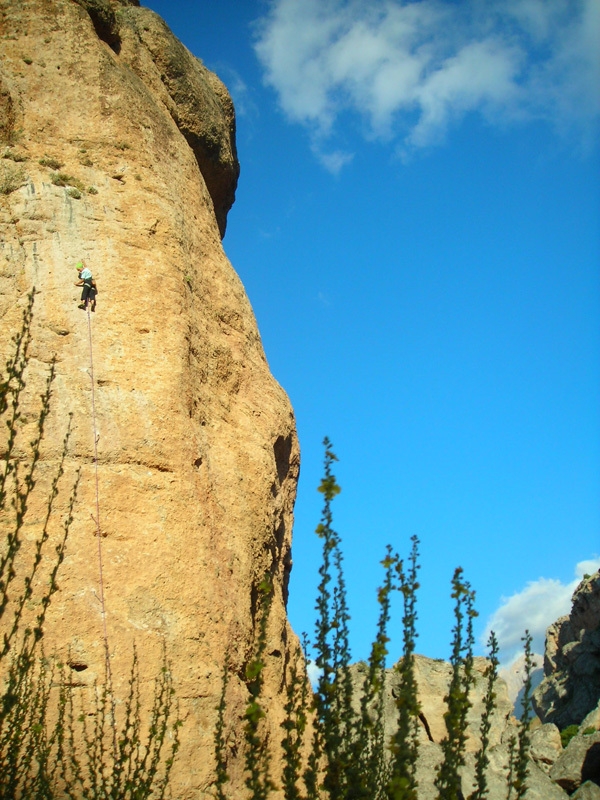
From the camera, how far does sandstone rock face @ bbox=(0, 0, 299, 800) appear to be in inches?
246

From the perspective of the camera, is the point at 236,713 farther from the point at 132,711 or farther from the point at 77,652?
the point at 77,652

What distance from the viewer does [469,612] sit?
507 centimetres

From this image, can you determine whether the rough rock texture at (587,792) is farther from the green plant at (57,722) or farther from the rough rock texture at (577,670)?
the rough rock texture at (577,670)

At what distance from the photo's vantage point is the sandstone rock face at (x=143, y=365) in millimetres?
6242

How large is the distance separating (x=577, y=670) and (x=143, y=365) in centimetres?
3406

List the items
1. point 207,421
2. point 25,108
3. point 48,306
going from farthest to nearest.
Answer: point 25,108
point 207,421
point 48,306

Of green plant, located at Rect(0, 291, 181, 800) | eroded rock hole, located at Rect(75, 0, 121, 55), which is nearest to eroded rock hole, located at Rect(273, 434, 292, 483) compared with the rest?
green plant, located at Rect(0, 291, 181, 800)

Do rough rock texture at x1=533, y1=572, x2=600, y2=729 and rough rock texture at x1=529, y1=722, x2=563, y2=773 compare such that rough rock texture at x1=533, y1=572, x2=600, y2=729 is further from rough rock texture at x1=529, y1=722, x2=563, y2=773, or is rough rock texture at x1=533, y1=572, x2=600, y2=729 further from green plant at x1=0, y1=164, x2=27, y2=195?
green plant at x1=0, y1=164, x2=27, y2=195

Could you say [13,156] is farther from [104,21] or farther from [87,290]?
[104,21]

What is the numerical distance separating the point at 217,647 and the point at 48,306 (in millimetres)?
3446

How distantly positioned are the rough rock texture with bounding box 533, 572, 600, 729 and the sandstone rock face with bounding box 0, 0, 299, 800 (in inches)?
1142

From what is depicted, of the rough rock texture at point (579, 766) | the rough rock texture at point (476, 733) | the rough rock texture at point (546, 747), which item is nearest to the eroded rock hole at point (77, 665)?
the rough rock texture at point (476, 733)

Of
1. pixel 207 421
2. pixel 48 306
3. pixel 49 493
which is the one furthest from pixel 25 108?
pixel 49 493

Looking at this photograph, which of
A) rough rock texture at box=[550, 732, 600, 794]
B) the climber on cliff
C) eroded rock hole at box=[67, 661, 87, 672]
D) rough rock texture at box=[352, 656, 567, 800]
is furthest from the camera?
rough rock texture at box=[550, 732, 600, 794]
